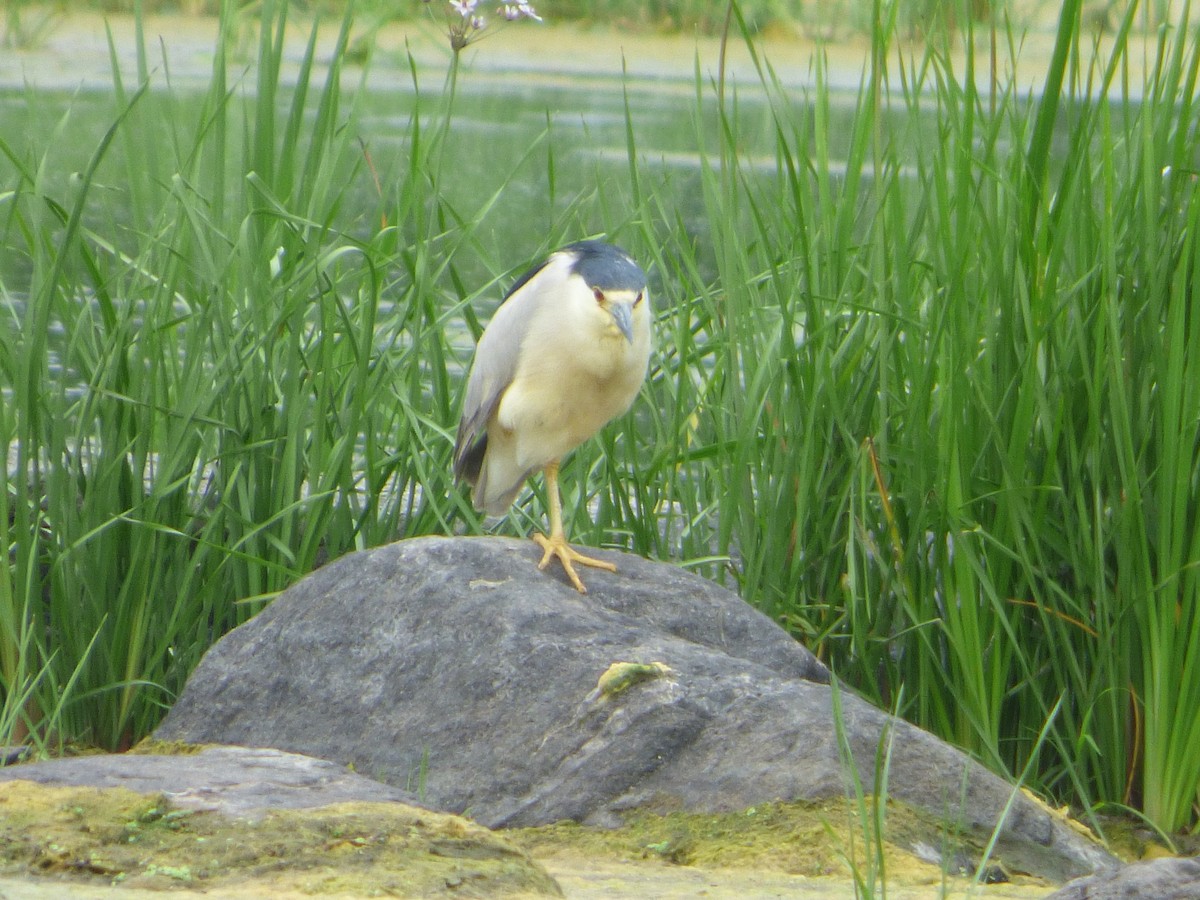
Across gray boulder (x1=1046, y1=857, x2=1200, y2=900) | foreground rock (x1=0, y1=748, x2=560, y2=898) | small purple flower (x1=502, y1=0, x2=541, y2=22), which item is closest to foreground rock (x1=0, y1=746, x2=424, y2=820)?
foreground rock (x1=0, y1=748, x2=560, y2=898)

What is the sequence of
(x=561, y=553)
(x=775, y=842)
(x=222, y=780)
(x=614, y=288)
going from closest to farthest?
(x=222, y=780), (x=775, y=842), (x=561, y=553), (x=614, y=288)

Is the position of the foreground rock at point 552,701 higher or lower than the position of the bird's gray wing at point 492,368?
lower

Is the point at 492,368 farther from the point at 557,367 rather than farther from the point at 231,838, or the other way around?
the point at 231,838

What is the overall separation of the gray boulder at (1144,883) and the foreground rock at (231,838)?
0.58 m

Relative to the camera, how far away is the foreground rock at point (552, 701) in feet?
7.79

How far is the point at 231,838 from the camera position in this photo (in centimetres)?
188

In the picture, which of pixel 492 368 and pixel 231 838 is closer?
pixel 231 838

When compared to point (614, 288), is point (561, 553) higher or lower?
lower

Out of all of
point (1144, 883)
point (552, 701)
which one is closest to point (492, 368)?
point (552, 701)

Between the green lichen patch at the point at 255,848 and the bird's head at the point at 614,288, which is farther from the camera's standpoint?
the bird's head at the point at 614,288

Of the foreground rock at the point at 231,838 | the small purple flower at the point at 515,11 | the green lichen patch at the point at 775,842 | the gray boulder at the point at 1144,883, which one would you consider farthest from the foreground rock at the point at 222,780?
the small purple flower at the point at 515,11

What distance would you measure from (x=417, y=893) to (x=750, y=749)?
0.71 m

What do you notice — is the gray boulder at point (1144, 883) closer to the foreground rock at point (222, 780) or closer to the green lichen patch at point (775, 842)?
the green lichen patch at point (775, 842)

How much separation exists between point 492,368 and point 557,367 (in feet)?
0.72
